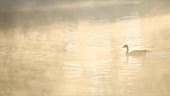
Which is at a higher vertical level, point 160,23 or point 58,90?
point 160,23

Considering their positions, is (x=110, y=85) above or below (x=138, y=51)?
below

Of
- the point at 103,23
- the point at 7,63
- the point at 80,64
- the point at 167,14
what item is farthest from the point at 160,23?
the point at 7,63

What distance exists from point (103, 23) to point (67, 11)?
0.15 metres

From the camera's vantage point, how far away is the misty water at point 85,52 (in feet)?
2.99

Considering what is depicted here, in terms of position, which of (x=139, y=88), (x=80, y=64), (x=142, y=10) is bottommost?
(x=139, y=88)

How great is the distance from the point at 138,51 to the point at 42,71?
39 centimetres

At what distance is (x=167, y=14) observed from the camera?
3.01 ft

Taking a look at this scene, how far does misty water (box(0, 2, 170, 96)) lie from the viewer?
2.99ft

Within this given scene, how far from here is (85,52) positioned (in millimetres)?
932

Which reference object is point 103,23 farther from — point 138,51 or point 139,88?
point 139,88

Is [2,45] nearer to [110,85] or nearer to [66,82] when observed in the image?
[66,82]

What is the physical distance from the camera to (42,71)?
0.93 metres

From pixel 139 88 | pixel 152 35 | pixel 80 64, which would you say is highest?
pixel 152 35

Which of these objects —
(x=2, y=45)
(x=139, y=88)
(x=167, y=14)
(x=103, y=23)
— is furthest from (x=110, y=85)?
(x=2, y=45)
